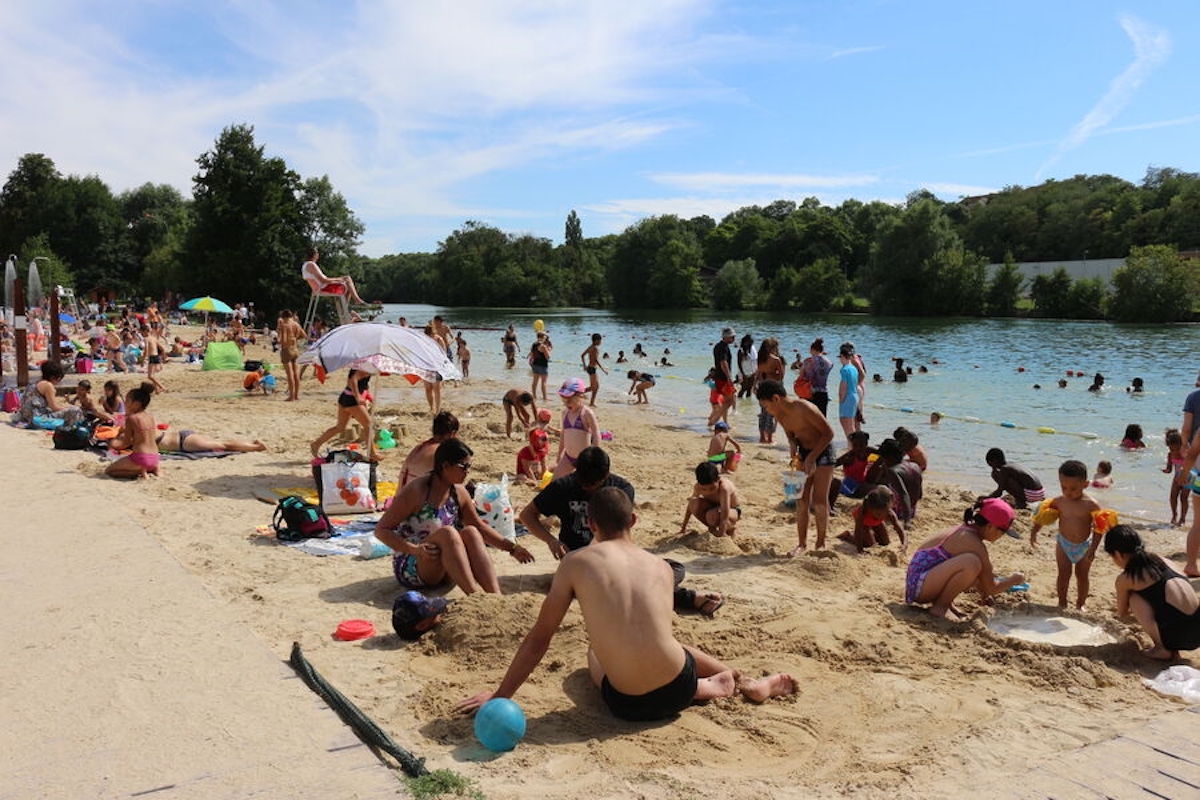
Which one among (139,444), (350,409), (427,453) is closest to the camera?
(427,453)

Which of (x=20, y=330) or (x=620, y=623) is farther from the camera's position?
(x=20, y=330)

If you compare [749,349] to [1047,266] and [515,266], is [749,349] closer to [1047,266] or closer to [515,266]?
[1047,266]

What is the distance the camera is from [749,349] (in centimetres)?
1686

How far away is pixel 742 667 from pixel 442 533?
7.13ft

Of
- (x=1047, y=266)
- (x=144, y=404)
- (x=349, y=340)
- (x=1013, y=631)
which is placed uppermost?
(x=1047, y=266)

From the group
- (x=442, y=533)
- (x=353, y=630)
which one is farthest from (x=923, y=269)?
(x=353, y=630)

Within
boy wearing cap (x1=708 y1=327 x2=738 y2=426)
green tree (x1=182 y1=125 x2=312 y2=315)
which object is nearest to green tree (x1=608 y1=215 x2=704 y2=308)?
green tree (x1=182 y1=125 x2=312 y2=315)

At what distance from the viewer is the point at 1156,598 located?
5.26 meters

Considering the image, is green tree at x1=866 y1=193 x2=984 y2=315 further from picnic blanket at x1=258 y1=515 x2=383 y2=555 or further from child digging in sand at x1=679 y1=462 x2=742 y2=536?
picnic blanket at x1=258 y1=515 x2=383 y2=555

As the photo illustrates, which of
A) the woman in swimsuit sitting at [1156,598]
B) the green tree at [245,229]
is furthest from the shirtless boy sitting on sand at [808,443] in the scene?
the green tree at [245,229]

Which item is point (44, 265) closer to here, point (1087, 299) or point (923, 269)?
point (923, 269)

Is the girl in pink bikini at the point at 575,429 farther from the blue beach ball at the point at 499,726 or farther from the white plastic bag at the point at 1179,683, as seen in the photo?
the white plastic bag at the point at 1179,683

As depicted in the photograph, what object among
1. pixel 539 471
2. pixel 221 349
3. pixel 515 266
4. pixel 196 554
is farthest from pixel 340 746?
pixel 515 266

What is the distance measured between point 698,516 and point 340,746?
4760mm
